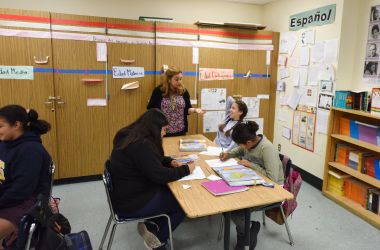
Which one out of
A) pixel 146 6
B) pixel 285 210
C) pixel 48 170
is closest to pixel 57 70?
pixel 146 6

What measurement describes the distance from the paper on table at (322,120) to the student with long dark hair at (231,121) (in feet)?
3.73

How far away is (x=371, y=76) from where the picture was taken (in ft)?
10.2

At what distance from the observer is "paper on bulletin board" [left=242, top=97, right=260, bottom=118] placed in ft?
14.1

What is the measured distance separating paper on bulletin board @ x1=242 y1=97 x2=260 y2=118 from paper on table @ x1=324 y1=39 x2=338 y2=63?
1162 millimetres

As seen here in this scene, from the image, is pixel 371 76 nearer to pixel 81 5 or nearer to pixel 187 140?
pixel 187 140

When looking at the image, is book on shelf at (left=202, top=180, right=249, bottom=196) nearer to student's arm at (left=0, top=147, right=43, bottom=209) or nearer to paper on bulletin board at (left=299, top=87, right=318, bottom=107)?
student's arm at (left=0, top=147, right=43, bottom=209)

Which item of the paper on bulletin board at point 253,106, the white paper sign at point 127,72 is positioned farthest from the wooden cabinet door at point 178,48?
the paper on bulletin board at point 253,106

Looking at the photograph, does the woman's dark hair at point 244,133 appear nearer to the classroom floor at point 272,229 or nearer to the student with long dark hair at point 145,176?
the student with long dark hair at point 145,176

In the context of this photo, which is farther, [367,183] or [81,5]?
[81,5]

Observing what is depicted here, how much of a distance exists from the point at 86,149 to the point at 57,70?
100 cm

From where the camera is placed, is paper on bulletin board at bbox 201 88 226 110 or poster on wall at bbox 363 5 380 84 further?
paper on bulletin board at bbox 201 88 226 110

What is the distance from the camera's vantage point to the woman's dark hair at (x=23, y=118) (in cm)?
191

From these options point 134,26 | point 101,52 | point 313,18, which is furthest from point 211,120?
point 313,18

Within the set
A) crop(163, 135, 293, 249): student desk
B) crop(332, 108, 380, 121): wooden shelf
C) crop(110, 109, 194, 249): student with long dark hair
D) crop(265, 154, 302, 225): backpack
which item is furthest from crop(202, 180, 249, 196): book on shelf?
crop(332, 108, 380, 121): wooden shelf
